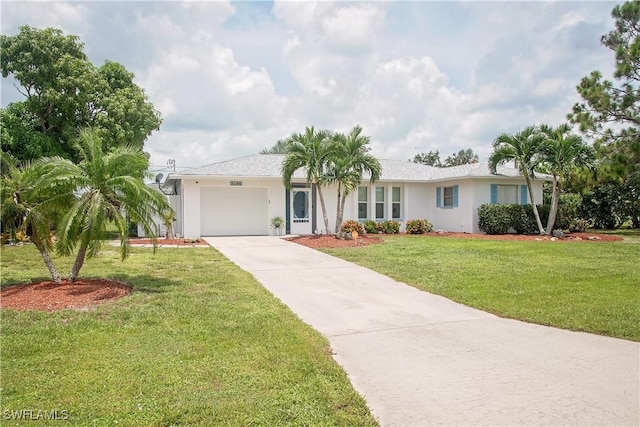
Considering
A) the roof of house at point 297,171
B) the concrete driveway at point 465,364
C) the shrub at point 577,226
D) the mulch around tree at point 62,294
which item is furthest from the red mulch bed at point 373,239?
the mulch around tree at point 62,294

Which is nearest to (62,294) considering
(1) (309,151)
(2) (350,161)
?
(1) (309,151)

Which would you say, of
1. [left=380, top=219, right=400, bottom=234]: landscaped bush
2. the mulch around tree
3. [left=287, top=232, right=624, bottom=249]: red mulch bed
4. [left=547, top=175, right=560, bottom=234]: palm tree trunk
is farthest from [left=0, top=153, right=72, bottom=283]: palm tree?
[left=547, top=175, right=560, bottom=234]: palm tree trunk

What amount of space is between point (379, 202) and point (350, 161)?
534cm

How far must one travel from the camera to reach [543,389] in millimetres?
3994

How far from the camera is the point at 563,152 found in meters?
17.9

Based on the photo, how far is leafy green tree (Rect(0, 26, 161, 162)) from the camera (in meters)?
17.5

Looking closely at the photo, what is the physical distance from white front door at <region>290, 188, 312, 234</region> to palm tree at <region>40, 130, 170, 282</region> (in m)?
13.2

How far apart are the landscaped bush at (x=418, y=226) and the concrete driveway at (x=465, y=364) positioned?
13258 mm

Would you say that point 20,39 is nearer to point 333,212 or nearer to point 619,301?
point 333,212

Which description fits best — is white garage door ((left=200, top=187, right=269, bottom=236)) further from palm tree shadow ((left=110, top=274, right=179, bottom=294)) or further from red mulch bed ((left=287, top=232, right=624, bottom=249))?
palm tree shadow ((left=110, top=274, right=179, bottom=294))

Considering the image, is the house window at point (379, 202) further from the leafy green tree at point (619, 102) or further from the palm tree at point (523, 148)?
the leafy green tree at point (619, 102)

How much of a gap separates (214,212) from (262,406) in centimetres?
1737

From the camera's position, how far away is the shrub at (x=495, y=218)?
19.8 m

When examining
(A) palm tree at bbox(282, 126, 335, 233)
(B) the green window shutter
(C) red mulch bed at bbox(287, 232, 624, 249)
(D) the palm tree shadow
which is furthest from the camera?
(B) the green window shutter
